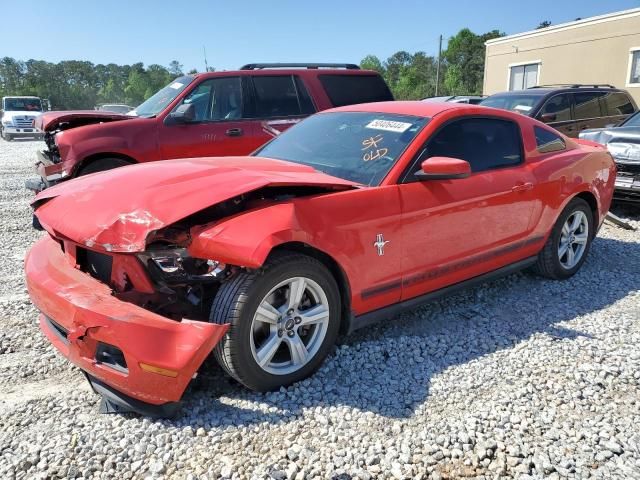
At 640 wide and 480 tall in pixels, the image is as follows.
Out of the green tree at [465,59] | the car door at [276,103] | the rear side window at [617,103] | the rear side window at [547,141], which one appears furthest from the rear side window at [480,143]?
the green tree at [465,59]

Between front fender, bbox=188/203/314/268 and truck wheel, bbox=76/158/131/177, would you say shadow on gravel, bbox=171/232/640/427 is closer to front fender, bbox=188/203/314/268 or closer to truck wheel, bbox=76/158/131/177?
front fender, bbox=188/203/314/268

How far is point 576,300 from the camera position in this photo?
425 cm

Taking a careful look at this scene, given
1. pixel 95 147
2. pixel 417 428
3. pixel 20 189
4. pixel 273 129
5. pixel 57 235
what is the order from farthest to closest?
pixel 20 189, pixel 273 129, pixel 95 147, pixel 57 235, pixel 417 428

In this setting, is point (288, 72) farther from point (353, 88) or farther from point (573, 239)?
point (573, 239)

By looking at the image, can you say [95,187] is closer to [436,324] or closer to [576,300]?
[436,324]

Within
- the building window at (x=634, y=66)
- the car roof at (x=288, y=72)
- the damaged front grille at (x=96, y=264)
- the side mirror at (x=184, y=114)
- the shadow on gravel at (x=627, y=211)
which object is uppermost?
the building window at (x=634, y=66)

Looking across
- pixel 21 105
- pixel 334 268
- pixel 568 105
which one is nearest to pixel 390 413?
pixel 334 268

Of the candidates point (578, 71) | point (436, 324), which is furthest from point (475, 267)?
point (578, 71)

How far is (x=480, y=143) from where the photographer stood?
392cm

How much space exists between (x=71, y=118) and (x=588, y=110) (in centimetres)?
869

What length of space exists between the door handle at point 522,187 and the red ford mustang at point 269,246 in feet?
0.08

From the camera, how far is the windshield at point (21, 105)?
23.2 meters

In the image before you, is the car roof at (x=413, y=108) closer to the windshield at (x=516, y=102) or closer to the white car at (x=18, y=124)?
the windshield at (x=516, y=102)

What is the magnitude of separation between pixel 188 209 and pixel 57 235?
800 mm
